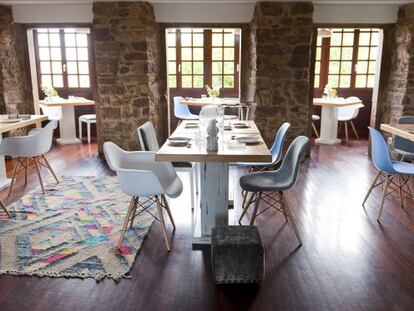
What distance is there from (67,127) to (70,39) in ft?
6.09

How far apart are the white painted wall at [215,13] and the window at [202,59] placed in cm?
223

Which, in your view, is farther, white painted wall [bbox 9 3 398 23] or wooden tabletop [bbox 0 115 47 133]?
white painted wall [bbox 9 3 398 23]

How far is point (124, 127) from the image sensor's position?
630 centimetres

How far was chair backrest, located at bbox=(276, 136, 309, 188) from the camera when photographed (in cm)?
331

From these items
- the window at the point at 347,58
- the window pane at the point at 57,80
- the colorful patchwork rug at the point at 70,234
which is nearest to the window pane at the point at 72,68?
the window pane at the point at 57,80

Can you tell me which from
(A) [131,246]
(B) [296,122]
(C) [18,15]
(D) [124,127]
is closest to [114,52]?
(D) [124,127]

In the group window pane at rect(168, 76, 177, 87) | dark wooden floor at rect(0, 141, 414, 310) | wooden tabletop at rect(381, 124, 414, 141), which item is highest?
window pane at rect(168, 76, 177, 87)

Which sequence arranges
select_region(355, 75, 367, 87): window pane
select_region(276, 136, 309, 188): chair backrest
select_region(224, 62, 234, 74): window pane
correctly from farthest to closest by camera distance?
select_region(224, 62, 234, 74): window pane, select_region(355, 75, 367, 87): window pane, select_region(276, 136, 309, 188): chair backrest

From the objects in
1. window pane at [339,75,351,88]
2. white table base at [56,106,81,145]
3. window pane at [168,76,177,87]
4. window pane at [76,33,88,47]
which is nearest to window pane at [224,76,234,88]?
window pane at [168,76,177,87]

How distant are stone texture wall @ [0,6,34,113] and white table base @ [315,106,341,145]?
5270 millimetres

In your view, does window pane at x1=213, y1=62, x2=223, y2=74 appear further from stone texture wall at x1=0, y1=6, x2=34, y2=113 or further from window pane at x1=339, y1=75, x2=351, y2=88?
stone texture wall at x1=0, y1=6, x2=34, y2=113

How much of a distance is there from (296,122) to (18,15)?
183 inches

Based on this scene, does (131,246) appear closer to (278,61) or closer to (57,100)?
(278,61)

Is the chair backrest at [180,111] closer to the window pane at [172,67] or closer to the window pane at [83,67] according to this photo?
the window pane at [172,67]
